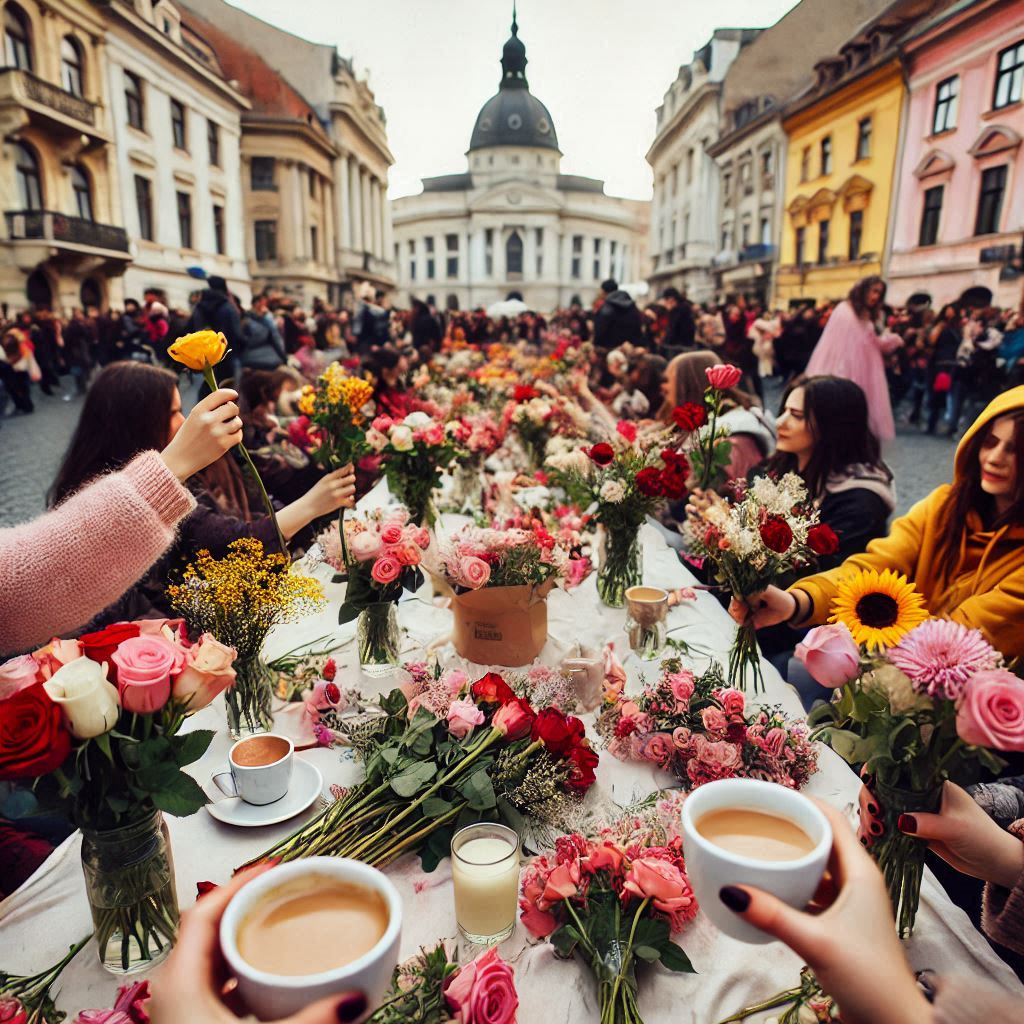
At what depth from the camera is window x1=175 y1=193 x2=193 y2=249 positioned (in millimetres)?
6559

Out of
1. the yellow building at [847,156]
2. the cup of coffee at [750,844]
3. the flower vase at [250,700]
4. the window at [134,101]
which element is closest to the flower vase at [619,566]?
the flower vase at [250,700]

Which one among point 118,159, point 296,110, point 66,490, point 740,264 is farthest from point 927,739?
point 740,264

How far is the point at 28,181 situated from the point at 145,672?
863cm

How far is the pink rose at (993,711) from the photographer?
2.36 feet

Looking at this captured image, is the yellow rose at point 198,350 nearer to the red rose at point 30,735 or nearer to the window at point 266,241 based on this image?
the red rose at point 30,735

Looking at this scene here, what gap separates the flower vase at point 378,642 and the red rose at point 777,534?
35.4 inches

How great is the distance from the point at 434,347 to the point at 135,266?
4.51 m

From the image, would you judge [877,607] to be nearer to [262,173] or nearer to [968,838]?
[968,838]

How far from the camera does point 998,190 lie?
4.57 m

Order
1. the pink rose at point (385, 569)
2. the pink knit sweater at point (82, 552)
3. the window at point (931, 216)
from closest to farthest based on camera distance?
the pink knit sweater at point (82, 552), the pink rose at point (385, 569), the window at point (931, 216)

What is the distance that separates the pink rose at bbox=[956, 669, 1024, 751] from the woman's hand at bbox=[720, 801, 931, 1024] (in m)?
0.25

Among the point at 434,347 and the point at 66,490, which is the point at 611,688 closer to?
the point at 66,490

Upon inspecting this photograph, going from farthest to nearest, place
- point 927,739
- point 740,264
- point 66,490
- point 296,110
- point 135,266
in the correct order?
point 740,264
point 135,266
point 296,110
point 66,490
point 927,739

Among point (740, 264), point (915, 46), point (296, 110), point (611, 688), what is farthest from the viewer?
point (740, 264)
